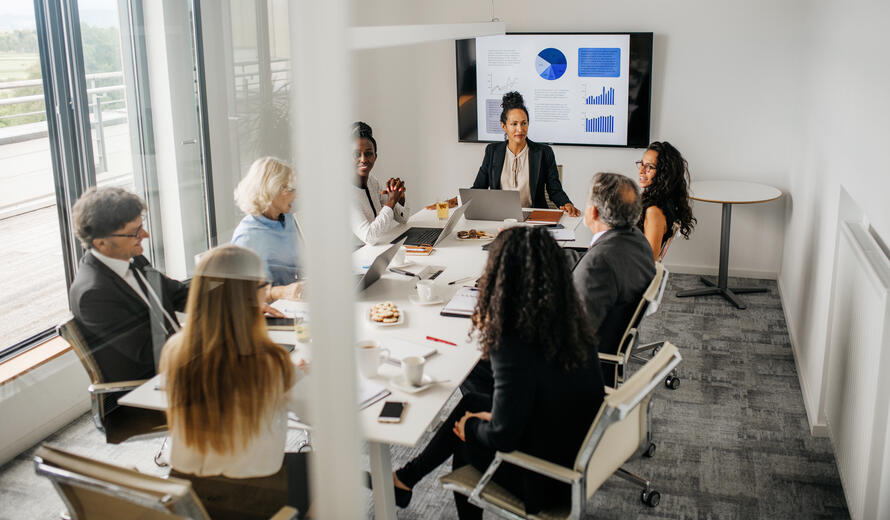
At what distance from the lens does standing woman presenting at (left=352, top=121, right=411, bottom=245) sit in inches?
151

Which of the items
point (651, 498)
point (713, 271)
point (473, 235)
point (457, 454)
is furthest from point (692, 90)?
point (457, 454)

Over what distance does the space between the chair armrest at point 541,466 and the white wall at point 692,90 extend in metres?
3.66

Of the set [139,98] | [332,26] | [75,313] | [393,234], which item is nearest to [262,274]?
[139,98]

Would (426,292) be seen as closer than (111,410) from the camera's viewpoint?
No

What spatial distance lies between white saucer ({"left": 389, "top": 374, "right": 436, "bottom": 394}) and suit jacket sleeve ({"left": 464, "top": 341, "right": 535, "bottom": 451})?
0.28 m

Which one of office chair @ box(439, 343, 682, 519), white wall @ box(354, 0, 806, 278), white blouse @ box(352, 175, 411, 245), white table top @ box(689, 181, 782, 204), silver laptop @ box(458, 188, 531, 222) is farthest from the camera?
white wall @ box(354, 0, 806, 278)

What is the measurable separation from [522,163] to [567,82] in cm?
125

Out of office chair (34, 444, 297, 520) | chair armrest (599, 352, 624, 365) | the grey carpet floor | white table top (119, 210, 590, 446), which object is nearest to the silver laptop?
white table top (119, 210, 590, 446)

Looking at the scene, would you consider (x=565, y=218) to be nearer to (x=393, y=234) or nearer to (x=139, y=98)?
(x=393, y=234)

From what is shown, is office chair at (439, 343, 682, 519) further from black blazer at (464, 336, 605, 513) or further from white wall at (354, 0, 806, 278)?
white wall at (354, 0, 806, 278)

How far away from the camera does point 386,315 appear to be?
2.90m

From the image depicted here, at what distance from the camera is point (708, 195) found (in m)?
5.10

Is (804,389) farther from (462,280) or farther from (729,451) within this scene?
(462,280)

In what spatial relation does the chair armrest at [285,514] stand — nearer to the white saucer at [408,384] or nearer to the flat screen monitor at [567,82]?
the white saucer at [408,384]
